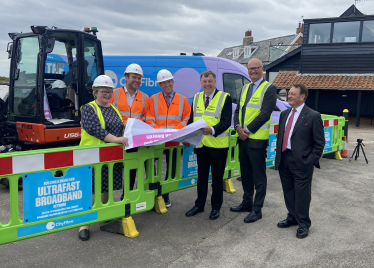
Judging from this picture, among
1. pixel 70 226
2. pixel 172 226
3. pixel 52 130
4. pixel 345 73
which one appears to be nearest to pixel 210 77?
pixel 172 226

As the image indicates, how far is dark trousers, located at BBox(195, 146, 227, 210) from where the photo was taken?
181 inches

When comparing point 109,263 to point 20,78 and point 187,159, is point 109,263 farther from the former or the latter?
point 20,78

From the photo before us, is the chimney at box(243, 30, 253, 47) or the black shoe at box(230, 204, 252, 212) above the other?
the chimney at box(243, 30, 253, 47)

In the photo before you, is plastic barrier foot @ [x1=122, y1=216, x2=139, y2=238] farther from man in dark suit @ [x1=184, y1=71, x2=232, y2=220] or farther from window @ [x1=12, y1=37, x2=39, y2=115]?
window @ [x1=12, y1=37, x2=39, y2=115]

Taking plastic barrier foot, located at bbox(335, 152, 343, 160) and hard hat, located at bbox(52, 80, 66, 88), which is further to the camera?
plastic barrier foot, located at bbox(335, 152, 343, 160)

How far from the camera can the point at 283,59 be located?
23062mm

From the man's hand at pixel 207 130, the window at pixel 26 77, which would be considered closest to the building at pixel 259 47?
the window at pixel 26 77

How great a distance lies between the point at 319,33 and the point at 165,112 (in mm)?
18582

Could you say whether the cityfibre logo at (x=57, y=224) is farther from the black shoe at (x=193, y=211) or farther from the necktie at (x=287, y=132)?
the necktie at (x=287, y=132)

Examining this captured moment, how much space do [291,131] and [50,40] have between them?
475 cm

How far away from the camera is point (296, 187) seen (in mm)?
4191

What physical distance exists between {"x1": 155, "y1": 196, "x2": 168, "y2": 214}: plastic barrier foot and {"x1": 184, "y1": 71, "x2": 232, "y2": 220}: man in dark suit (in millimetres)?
398

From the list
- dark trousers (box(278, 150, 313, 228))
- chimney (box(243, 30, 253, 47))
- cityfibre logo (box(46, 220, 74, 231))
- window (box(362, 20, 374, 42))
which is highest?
chimney (box(243, 30, 253, 47))

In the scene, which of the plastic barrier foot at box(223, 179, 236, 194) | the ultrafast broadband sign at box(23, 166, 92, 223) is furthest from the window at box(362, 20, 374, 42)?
the ultrafast broadband sign at box(23, 166, 92, 223)
